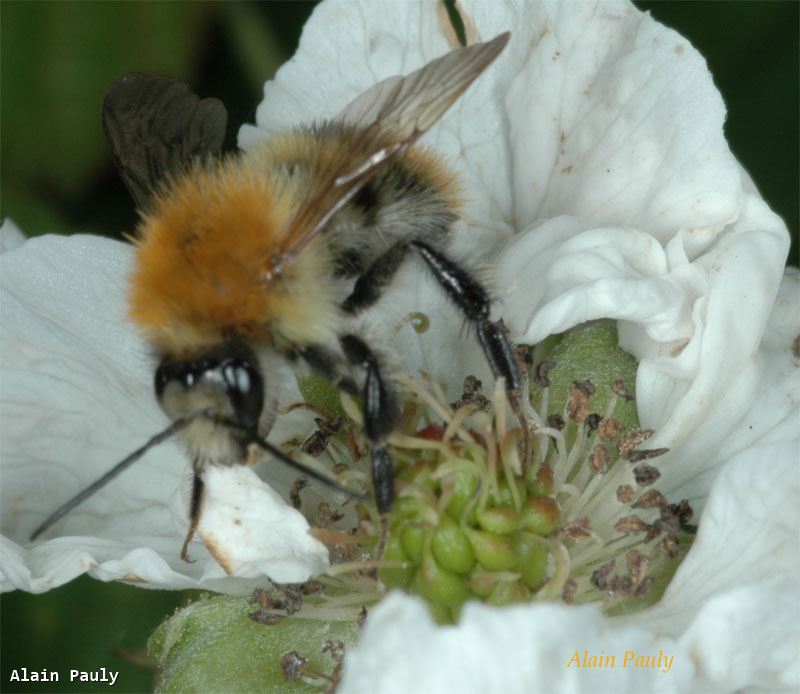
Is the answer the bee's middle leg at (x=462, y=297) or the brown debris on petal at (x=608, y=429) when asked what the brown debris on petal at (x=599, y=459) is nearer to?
the brown debris on petal at (x=608, y=429)

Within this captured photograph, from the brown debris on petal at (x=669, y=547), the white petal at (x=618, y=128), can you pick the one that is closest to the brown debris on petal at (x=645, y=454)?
the brown debris on petal at (x=669, y=547)

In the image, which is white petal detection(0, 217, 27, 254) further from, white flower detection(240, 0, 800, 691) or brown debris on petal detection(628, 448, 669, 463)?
brown debris on petal detection(628, 448, 669, 463)

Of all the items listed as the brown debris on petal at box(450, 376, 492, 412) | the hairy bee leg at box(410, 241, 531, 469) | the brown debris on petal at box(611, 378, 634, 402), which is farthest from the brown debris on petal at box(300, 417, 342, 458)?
the brown debris on petal at box(611, 378, 634, 402)

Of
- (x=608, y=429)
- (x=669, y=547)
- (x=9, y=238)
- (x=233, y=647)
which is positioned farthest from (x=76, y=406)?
(x=669, y=547)

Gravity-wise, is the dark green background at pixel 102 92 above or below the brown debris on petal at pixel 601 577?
above

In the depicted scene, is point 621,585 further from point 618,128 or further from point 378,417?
point 618,128

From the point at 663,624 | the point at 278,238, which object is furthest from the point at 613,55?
the point at 663,624
